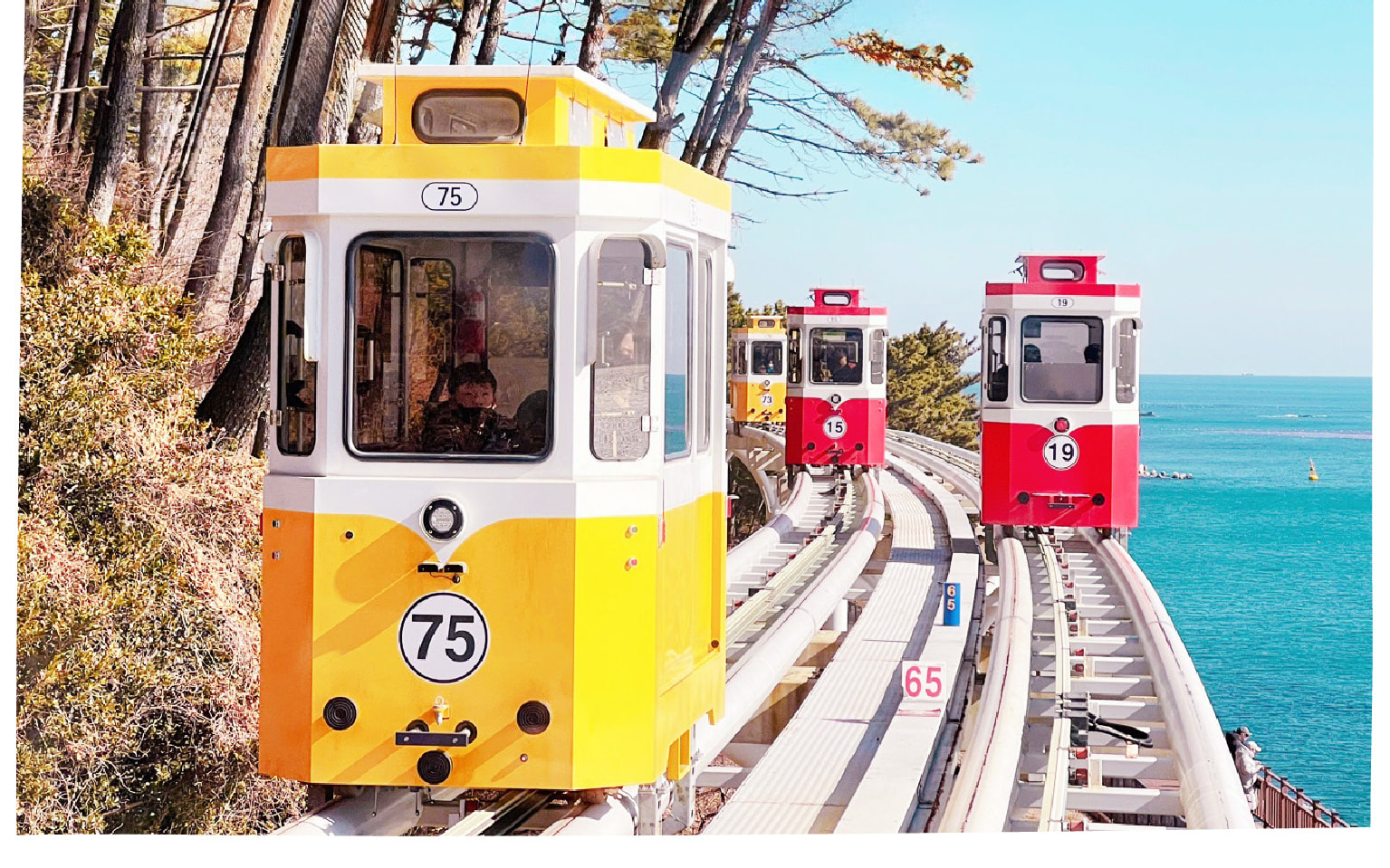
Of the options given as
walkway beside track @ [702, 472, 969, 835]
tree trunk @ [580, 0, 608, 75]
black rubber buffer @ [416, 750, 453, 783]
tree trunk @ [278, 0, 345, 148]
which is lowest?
walkway beside track @ [702, 472, 969, 835]

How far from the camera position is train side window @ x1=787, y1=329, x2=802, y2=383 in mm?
19203

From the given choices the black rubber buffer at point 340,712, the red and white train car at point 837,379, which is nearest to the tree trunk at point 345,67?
the black rubber buffer at point 340,712

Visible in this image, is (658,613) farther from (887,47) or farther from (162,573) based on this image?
(887,47)

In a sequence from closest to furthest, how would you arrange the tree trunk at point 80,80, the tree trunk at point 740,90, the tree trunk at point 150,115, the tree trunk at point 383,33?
the tree trunk at point 383,33
the tree trunk at point 150,115
the tree trunk at point 80,80
the tree trunk at point 740,90

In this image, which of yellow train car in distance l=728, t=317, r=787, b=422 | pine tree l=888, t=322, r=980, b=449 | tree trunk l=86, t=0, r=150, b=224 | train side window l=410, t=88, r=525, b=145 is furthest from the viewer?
pine tree l=888, t=322, r=980, b=449

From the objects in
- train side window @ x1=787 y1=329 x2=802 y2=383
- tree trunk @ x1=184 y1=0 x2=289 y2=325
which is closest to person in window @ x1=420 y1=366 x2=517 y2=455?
tree trunk @ x1=184 y1=0 x2=289 y2=325

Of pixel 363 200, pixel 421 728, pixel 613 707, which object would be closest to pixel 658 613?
pixel 613 707

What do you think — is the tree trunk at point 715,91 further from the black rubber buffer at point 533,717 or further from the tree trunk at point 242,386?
the black rubber buffer at point 533,717

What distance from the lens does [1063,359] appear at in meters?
12.1

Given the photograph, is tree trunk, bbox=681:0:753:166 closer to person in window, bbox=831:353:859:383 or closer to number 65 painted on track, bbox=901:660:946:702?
person in window, bbox=831:353:859:383

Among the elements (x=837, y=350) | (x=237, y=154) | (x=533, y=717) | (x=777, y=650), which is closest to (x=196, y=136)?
(x=237, y=154)

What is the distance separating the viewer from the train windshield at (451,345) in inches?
185

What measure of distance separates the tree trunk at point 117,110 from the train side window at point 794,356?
8.66 m

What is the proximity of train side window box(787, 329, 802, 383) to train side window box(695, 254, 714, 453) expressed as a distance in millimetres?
13735
